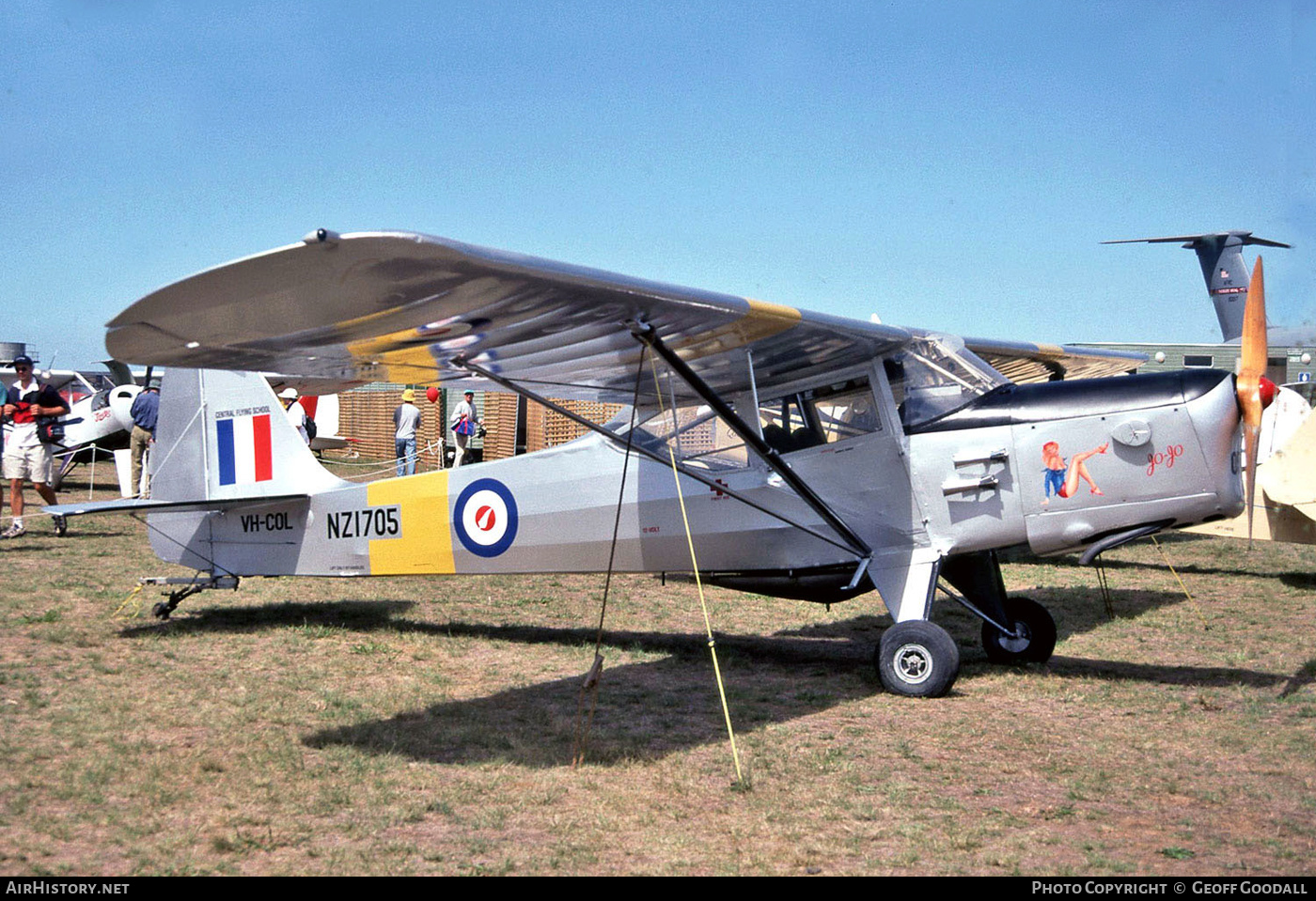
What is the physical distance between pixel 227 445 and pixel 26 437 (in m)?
5.90

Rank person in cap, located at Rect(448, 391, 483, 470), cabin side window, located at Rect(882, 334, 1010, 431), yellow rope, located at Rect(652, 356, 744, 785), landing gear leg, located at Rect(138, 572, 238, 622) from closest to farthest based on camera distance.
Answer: yellow rope, located at Rect(652, 356, 744, 785)
cabin side window, located at Rect(882, 334, 1010, 431)
landing gear leg, located at Rect(138, 572, 238, 622)
person in cap, located at Rect(448, 391, 483, 470)

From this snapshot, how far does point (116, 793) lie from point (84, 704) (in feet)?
5.55

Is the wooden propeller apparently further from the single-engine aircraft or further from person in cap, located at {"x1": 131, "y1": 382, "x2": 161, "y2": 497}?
person in cap, located at {"x1": 131, "y1": 382, "x2": 161, "y2": 497}

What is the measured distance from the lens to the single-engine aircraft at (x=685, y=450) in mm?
4988

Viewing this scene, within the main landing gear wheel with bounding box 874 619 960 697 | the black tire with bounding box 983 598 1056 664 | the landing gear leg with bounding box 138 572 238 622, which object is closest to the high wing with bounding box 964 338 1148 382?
the black tire with bounding box 983 598 1056 664

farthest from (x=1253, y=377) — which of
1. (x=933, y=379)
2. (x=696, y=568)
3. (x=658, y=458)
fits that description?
(x=658, y=458)

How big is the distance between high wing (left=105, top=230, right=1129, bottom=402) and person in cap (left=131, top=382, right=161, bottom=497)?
10.3 metres

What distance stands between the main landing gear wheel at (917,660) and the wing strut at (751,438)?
61cm

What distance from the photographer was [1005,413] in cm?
668

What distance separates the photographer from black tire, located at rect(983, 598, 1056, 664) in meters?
7.59

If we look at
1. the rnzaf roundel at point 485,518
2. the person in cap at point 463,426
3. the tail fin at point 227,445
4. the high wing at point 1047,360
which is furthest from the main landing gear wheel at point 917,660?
the person in cap at point 463,426

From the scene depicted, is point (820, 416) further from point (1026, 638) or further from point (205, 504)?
point (205, 504)
